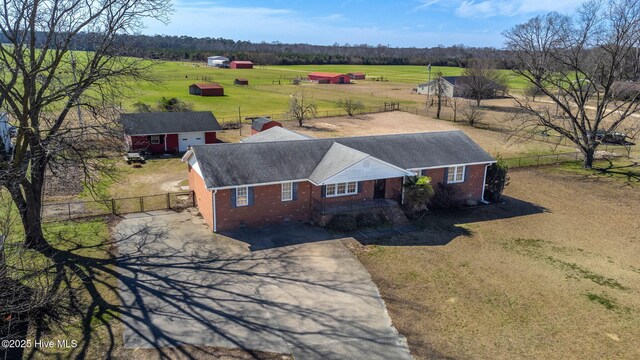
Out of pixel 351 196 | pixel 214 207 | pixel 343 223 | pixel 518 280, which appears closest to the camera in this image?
pixel 518 280

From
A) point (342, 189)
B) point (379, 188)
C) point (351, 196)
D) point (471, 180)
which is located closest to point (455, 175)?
point (471, 180)

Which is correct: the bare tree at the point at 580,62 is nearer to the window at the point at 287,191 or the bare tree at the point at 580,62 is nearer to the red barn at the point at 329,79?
the window at the point at 287,191

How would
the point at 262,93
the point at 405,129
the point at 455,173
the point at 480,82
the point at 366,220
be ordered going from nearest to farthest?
the point at 366,220
the point at 455,173
the point at 405,129
the point at 480,82
the point at 262,93

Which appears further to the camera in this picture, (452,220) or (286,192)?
(452,220)

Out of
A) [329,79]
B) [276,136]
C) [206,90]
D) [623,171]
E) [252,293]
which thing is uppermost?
[329,79]

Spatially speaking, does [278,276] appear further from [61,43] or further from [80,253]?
[61,43]

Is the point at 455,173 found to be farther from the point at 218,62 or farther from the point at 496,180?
the point at 218,62

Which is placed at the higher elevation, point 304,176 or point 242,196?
point 304,176

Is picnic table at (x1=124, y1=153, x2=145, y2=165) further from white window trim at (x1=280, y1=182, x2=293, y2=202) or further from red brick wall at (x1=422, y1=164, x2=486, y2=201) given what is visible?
red brick wall at (x1=422, y1=164, x2=486, y2=201)
